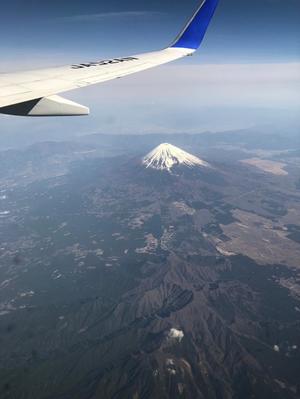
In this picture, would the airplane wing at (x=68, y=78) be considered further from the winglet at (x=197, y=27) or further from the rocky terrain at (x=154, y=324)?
the rocky terrain at (x=154, y=324)

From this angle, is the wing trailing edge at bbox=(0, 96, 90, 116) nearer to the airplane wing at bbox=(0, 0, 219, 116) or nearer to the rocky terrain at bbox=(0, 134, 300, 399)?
the airplane wing at bbox=(0, 0, 219, 116)

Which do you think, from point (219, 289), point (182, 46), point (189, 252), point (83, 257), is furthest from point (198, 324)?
point (182, 46)

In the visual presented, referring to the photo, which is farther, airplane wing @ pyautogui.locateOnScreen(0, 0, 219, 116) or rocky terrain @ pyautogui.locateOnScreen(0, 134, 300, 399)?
rocky terrain @ pyautogui.locateOnScreen(0, 134, 300, 399)

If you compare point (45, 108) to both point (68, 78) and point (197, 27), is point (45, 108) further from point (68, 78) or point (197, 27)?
point (197, 27)

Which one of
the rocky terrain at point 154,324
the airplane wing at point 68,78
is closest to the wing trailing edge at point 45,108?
the airplane wing at point 68,78

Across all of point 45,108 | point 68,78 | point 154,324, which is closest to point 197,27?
point 68,78

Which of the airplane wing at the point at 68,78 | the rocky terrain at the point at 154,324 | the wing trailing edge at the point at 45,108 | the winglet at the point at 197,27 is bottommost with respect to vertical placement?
the rocky terrain at the point at 154,324

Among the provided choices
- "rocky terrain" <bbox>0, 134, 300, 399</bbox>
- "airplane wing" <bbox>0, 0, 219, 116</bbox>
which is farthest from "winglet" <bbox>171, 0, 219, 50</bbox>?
"rocky terrain" <bbox>0, 134, 300, 399</bbox>

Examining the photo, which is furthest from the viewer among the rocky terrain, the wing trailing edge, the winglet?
the rocky terrain

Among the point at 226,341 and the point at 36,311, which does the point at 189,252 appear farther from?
the point at 36,311
